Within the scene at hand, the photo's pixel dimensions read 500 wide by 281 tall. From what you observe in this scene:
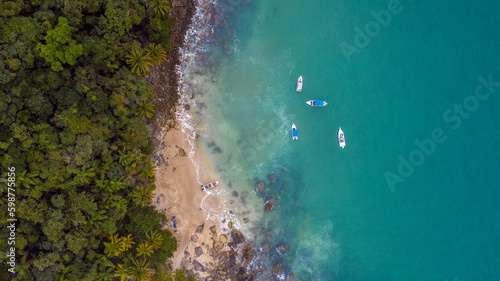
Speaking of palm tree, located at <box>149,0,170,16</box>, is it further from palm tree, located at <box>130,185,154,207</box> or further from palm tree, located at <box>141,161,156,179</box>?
palm tree, located at <box>130,185,154,207</box>

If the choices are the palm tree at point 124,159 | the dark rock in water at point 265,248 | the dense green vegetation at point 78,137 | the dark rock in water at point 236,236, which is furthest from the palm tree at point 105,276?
the dark rock in water at point 265,248

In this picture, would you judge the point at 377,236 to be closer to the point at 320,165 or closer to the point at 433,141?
the point at 320,165

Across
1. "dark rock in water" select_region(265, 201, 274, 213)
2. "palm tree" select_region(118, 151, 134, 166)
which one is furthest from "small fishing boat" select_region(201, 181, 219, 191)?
"palm tree" select_region(118, 151, 134, 166)

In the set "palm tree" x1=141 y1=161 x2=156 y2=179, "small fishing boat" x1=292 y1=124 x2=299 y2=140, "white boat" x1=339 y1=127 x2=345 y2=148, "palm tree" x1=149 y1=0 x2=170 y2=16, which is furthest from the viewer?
"white boat" x1=339 y1=127 x2=345 y2=148

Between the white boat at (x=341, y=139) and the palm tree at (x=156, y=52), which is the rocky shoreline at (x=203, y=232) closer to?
the palm tree at (x=156, y=52)

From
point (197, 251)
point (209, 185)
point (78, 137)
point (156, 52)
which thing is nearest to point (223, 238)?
point (197, 251)

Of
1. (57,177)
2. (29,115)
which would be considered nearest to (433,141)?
(57,177)

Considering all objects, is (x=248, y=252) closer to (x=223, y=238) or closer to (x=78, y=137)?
(x=223, y=238)

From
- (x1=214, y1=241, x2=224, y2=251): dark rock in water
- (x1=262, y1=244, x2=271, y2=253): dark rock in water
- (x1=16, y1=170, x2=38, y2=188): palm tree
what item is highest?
(x1=262, y1=244, x2=271, y2=253): dark rock in water
